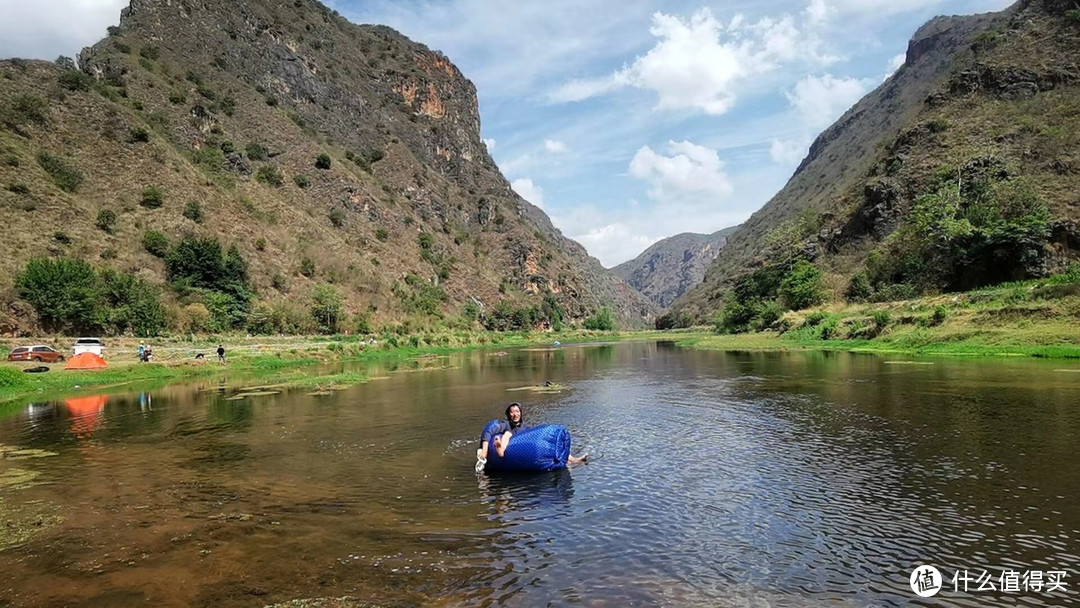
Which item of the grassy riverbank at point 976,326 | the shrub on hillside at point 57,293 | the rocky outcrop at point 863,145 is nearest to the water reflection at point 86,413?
the shrub on hillside at point 57,293

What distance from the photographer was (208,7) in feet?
407

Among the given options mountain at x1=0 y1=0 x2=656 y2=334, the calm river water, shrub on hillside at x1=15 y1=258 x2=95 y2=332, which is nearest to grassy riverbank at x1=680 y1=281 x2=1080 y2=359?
the calm river water

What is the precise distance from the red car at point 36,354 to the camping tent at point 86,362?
312 cm

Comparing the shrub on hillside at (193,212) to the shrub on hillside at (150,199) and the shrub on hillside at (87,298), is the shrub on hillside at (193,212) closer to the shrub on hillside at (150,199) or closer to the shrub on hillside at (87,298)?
the shrub on hillside at (150,199)

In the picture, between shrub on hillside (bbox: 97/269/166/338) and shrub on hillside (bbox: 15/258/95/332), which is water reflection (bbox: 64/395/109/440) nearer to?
shrub on hillside (bbox: 15/258/95/332)

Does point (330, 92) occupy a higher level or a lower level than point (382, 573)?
higher

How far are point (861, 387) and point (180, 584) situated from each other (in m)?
27.3

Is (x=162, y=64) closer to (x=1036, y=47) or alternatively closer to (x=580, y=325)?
(x=580, y=325)

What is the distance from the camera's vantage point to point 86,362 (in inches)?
1576

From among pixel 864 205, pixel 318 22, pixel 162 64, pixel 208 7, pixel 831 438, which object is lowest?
pixel 831 438

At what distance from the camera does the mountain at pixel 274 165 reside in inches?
2749

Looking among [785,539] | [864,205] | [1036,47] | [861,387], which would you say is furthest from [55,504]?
[1036,47]

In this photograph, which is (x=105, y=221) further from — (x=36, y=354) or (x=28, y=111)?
(x=36, y=354)

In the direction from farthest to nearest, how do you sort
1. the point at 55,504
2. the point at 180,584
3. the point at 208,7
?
the point at 208,7 → the point at 55,504 → the point at 180,584
